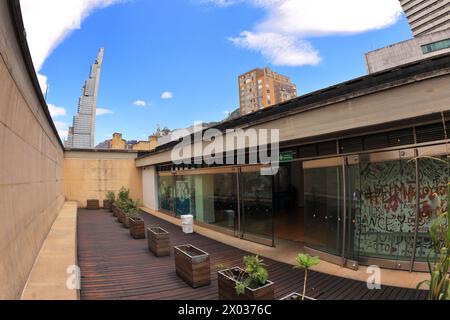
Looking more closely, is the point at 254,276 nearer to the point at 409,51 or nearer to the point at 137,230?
the point at 137,230

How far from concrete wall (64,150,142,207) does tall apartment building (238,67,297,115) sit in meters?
69.9

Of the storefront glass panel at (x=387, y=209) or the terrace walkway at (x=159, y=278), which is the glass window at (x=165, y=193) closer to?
the terrace walkway at (x=159, y=278)

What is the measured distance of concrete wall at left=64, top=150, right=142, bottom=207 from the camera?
750 inches

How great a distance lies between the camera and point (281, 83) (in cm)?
9638

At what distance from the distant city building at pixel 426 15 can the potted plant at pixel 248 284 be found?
101 meters

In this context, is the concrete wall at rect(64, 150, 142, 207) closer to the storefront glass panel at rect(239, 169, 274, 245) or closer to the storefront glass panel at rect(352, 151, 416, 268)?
the storefront glass panel at rect(239, 169, 274, 245)

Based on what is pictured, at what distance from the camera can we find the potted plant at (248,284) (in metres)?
3.95

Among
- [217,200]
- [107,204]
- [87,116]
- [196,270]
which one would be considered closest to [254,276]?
[196,270]

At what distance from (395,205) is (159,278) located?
510 cm

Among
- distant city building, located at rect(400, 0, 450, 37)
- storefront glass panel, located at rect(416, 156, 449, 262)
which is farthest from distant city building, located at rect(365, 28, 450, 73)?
storefront glass panel, located at rect(416, 156, 449, 262)

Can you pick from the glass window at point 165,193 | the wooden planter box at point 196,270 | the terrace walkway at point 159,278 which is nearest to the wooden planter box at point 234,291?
the terrace walkway at point 159,278

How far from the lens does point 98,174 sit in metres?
19.7

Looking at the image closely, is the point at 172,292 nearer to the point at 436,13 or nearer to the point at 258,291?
the point at 258,291

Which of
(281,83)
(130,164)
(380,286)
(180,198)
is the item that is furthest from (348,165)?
(281,83)
